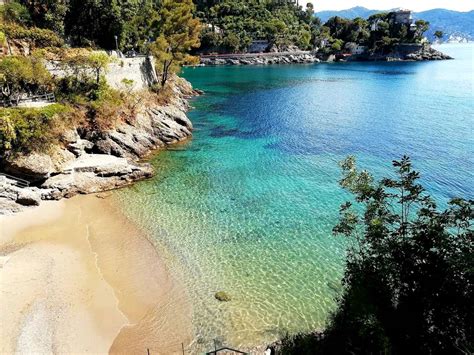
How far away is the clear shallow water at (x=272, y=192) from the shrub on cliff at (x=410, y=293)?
5.04 metres

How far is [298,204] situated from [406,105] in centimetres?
4813

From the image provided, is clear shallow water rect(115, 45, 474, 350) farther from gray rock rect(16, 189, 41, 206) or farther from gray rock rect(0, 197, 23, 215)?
gray rock rect(0, 197, 23, 215)

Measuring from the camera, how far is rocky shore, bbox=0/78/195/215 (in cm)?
2586

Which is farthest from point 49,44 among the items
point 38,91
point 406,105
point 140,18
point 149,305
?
point 406,105

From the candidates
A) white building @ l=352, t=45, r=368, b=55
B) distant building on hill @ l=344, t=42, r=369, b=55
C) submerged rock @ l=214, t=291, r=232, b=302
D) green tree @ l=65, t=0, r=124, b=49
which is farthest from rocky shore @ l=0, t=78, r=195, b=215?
white building @ l=352, t=45, r=368, b=55

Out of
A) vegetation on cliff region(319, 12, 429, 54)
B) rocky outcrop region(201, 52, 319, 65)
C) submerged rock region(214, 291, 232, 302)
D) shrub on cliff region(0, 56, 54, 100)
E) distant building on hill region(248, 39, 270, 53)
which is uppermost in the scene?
vegetation on cliff region(319, 12, 429, 54)

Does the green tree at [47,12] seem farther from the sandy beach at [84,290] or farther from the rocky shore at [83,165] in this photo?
the sandy beach at [84,290]

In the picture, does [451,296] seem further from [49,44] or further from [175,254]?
[49,44]

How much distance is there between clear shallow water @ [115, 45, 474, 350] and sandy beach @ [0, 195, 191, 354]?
4.24ft

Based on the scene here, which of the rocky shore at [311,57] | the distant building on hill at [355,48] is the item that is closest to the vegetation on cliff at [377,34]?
the distant building on hill at [355,48]

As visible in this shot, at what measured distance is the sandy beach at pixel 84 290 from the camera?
1488 centimetres

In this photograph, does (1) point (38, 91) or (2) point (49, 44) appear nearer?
(1) point (38, 91)

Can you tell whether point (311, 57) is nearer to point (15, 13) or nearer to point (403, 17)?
point (403, 17)

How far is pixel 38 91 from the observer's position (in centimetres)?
3484
